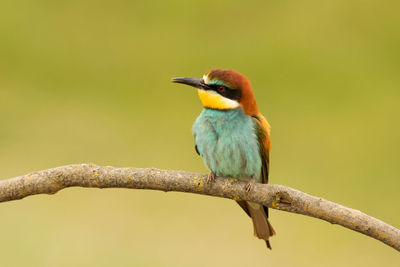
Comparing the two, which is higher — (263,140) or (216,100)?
(216,100)

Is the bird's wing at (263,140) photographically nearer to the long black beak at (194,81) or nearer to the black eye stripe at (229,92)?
the black eye stripe at (229,92)

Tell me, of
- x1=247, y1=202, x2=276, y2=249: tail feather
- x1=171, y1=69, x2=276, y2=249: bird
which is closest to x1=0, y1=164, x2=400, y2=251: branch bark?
x1=171, y1=69, x2=276, y2=249: bird

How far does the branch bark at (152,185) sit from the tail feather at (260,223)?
1.97ft

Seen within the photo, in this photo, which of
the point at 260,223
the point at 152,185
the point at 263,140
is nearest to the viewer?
the point at 152,185

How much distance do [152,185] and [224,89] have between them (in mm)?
524

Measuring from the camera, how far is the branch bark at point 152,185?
57.4 inches

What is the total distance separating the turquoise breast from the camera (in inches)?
76.1

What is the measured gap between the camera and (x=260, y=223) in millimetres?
2170

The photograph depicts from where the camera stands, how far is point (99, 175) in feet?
4.98

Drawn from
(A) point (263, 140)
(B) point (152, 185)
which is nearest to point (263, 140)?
(A) point (263, 140)

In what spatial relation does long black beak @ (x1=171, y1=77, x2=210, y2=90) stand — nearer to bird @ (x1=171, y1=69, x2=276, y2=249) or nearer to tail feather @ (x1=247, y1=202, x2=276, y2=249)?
bird @ (x1=171, y1=69, x2=276, y2=249)

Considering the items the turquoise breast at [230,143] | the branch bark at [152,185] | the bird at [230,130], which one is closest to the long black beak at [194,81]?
the bird at [230,130]

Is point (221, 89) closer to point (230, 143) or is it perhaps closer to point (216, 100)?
point (216, 100)

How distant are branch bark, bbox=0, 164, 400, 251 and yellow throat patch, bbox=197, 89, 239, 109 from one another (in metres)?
0.41
